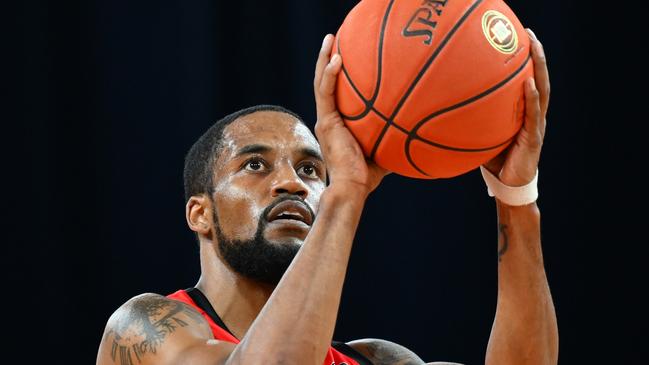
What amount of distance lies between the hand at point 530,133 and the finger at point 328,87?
1.24ft

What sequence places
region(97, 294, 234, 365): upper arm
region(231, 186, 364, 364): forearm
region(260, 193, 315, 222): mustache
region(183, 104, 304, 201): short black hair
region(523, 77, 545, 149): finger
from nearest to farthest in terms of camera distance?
region(231, 186, 364, 364): forearm < region(523, 77, 545, 149): finger < region(97, 294, 234, 365): upper arm < region(260, 193, 315, 222): mustache < region(183, 104, 304, 201): short black hair

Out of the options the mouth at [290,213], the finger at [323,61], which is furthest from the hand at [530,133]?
the mouth at [290,213]

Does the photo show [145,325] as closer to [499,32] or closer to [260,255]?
[260,255]

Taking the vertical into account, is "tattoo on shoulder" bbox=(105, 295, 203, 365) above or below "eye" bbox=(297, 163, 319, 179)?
below

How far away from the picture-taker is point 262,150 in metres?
2.66

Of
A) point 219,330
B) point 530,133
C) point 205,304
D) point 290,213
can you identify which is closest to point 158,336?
point 219,330

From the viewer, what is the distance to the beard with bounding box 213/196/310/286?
99.3 inches

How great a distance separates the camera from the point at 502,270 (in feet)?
7.37

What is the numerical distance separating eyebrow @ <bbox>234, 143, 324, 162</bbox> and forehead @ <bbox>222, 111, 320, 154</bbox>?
1 centimetres

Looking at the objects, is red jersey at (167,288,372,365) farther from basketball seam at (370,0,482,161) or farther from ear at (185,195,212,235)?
basketball seam at (370,0,482,161)

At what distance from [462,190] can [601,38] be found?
0.86 m

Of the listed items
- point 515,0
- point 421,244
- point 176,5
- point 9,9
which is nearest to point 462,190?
point 421,244

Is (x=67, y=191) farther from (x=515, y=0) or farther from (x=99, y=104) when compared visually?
(x=515, y=0)

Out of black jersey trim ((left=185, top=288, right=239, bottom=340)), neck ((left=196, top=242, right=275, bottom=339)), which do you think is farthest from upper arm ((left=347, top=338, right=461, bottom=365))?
black jersey trim ((left=185, top=288, right=239, bottom=340))
